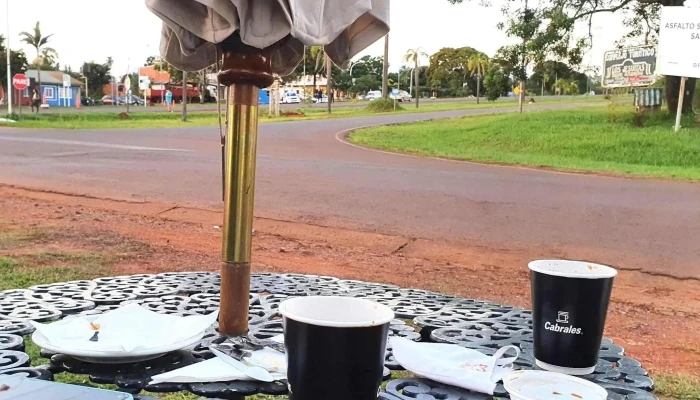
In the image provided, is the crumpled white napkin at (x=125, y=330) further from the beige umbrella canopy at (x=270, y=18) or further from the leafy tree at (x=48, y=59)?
the leafy tree at (x=48, y=59)

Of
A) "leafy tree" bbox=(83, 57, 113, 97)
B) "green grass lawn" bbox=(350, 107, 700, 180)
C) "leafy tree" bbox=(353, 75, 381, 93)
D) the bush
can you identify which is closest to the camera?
"green grass lawn" bbox=(350, 107, 700, 180)

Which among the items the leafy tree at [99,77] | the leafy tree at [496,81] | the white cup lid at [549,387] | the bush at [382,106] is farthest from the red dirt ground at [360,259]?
the leafy tree at [99,77]

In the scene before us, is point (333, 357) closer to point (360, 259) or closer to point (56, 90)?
point (360, 259)

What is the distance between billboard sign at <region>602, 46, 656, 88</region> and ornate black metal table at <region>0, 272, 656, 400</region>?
54.1 ft

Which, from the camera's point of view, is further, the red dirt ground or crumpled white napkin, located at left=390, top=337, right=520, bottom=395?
the red dirt ground

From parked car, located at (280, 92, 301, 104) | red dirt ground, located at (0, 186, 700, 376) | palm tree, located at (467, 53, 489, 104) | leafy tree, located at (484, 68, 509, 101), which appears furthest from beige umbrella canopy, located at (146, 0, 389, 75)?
palm tree, located at (467, 53, 489, 104)

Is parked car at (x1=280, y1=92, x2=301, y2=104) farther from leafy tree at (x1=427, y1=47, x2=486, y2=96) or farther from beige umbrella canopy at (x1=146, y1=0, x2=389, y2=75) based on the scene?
beige umbrella canopy at (x1=146, y1=0, x2=389, y2=75)

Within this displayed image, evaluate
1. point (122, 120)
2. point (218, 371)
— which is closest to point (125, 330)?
point (218, 371)

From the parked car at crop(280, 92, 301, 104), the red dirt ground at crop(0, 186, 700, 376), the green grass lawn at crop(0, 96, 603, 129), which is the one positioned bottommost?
the red dirt ground at crop(0, 186, 700, 376)

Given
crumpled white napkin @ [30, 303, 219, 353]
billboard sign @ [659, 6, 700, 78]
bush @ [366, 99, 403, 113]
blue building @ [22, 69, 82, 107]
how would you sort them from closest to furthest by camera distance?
1. crumpled white napkin @ [30, 303, 219, 353]
2. billboard sign @ [659, 6, 700, 78]
3. bush @ [366, 99, 403, 113]
4. blue building @ [22, 69, 82, 107]

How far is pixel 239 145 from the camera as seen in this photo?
57.0 inches

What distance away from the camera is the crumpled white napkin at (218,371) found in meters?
1.25

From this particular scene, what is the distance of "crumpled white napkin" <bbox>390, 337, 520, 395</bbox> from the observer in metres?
1.28

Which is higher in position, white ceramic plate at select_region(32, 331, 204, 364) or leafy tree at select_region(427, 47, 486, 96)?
leafy tree at select_region(427, 47, 486, 96)
